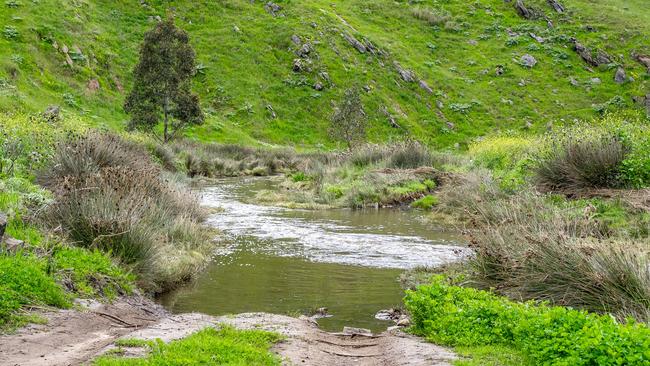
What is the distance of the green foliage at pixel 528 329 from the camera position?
19.0 ft

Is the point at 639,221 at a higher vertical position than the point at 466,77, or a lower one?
higher

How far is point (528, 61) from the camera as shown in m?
74.0

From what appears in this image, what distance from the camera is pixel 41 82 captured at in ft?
148

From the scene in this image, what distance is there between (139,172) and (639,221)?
427 inches

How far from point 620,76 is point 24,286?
7295 cm

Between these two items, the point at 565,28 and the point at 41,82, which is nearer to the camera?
the point at 41,82

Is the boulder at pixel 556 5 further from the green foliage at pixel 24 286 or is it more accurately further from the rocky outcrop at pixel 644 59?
the green foliage at pixel 24 286

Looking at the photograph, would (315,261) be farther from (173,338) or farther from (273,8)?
(273,8)

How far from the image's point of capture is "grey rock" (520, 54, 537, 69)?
73.5m

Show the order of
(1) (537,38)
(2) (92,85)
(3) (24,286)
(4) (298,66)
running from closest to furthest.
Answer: (3) (24,286) < (2) (92,85) < (4) (298,66) < (1) (537,38)

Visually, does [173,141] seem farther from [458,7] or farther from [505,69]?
[458,7]

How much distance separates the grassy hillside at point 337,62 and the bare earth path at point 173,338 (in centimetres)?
3677

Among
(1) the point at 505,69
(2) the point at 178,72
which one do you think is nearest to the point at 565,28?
(1) the point at 505,69

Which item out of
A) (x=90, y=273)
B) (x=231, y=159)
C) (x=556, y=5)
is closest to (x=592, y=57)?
(x=556, y=5)
